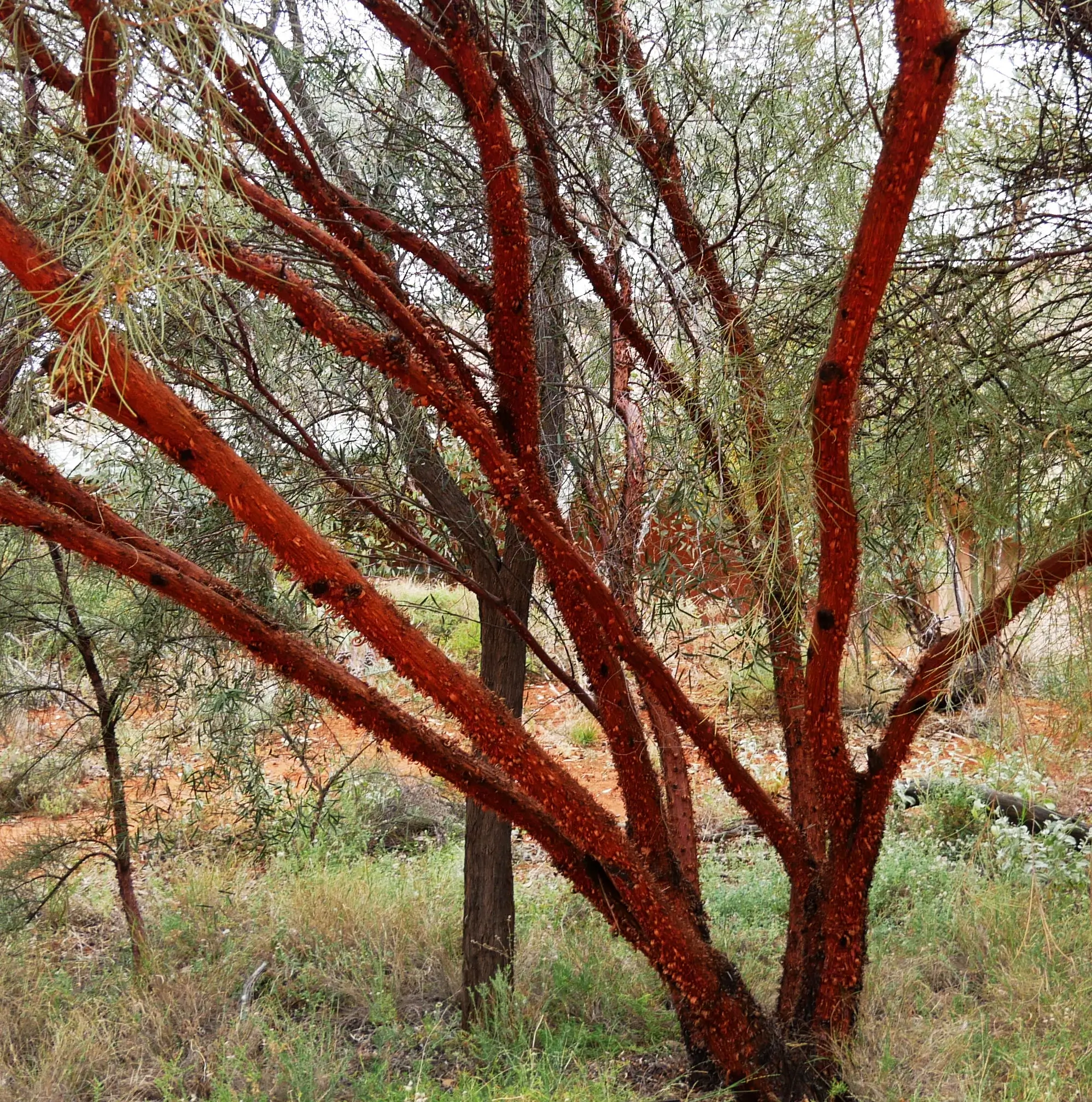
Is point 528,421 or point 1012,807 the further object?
point 1012,807

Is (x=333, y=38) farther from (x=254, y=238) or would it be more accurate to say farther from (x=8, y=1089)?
(x=8, y=1089)

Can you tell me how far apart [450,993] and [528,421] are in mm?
2832

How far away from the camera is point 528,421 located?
10.8 feet

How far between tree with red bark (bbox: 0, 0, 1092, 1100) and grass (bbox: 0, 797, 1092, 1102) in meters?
0.51

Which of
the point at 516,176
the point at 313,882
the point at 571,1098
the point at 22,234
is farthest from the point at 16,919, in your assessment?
the point at 516,176

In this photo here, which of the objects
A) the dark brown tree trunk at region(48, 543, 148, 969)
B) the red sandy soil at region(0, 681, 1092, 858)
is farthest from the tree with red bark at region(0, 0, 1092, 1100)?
the red sandy soil at region(0, 681, 1092, 858)

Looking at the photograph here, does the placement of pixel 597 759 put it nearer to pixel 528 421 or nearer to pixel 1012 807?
pixel 1012 807

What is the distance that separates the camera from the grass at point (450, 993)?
3.55 m

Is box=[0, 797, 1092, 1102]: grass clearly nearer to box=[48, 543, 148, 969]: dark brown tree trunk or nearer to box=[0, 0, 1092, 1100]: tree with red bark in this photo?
box=[48, 543, 148, 969]: dark brown tree trunk

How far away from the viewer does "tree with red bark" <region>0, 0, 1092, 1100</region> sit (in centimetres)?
220

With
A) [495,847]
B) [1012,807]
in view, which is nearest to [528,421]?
[495,847]

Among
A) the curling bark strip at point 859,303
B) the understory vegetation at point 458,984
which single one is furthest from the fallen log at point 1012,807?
the curling bark strip at point 859,303

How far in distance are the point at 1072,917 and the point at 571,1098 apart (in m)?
2.94

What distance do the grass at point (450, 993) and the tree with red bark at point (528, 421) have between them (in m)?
0.51
